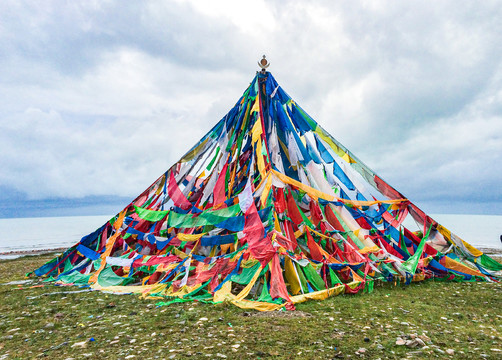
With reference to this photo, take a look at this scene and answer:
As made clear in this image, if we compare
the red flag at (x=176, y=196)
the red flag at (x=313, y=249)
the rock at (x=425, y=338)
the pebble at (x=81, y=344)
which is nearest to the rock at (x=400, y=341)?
the rock at (x=425, y=338)

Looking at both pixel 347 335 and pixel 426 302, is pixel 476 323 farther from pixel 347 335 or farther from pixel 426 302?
pixel 347 335

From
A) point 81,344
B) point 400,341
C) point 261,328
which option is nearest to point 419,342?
point 400,341

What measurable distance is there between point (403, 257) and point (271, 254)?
14.2 ft

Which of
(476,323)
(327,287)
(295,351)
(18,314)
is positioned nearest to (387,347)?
(295,351)

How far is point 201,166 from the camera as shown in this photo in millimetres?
10703

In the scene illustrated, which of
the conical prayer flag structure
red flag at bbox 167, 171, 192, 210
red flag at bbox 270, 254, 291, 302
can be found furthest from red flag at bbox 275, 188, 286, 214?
red flag at bbox 167, 171, 192, 210

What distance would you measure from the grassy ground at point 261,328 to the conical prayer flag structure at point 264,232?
618 millimetres

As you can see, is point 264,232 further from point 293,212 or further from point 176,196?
point 176,196

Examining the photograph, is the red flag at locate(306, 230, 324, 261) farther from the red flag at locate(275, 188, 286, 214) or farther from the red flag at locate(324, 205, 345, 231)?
the red flag at locate(324, 205, 345, 231)

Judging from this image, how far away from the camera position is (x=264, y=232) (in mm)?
7340

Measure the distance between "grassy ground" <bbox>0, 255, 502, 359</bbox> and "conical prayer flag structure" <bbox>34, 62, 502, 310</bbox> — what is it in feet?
2.03

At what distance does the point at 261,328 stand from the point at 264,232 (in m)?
2.60

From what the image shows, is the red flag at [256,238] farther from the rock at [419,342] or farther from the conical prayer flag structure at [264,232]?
the rock at [419,342]

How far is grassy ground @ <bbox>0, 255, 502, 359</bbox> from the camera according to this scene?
13.7 ft
